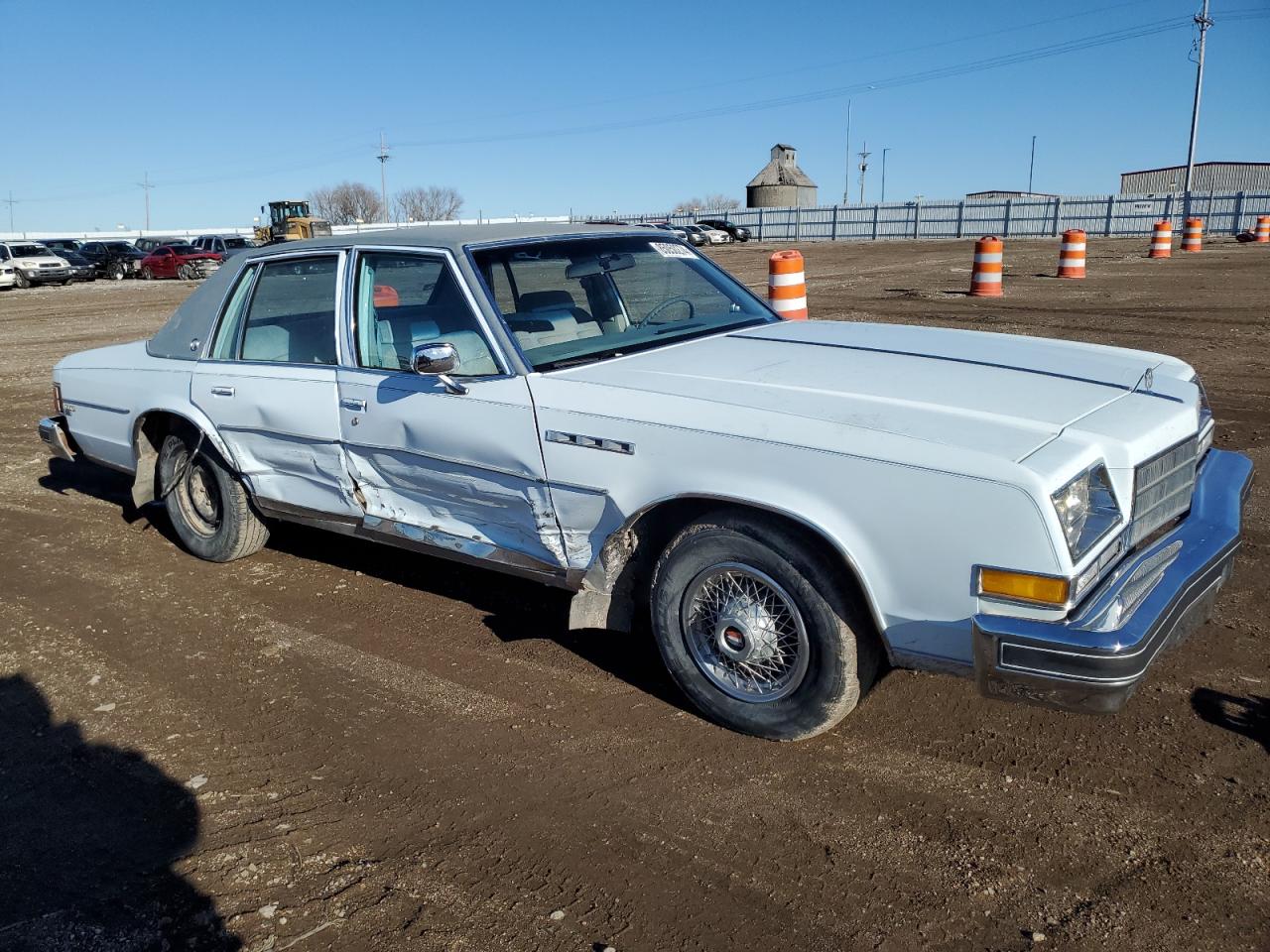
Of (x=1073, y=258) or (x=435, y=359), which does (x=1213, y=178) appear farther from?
(x=435, y=359)

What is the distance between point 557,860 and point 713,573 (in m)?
1.03

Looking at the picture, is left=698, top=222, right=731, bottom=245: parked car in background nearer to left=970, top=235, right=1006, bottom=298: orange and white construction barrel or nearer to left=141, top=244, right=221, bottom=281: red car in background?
left=141, top=244, right=221, bottom=281: red car in background

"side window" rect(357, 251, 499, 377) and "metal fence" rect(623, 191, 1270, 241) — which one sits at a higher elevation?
"metal fence" rect(623, 191, 1270, 241)

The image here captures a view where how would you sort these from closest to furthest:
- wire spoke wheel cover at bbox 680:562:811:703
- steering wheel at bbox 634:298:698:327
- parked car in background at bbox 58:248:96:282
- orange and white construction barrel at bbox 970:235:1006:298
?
wire spoke wheel cover at bbox 680:562:811:703, steering wheel at bbox 634:298:698:327, orange and white construction barrel at bbox 970:235:1006:298, parked car in background at bbox 58:248:96:282

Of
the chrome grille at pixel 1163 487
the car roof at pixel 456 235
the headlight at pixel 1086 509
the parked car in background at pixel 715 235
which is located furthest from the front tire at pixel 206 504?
the parked car in background at pixel 715 235

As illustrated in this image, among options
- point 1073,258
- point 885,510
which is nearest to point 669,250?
point 885,510

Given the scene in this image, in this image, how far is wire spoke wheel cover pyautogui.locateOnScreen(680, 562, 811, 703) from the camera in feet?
10.8

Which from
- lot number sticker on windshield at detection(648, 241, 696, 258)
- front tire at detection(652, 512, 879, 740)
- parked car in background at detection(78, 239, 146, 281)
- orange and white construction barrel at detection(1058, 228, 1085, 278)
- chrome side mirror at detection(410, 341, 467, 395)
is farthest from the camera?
parked car in background at detection(78, 239, 146, 281)

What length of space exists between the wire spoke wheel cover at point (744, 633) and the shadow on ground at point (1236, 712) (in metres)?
1.44

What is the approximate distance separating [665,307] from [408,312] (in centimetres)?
114

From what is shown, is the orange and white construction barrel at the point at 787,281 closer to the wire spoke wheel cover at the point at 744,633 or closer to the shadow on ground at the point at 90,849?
the wire spoke wheel cover at the point at 744,633

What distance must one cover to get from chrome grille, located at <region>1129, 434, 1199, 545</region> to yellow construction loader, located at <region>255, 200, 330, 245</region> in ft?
116

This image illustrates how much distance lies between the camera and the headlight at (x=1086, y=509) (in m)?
2.76

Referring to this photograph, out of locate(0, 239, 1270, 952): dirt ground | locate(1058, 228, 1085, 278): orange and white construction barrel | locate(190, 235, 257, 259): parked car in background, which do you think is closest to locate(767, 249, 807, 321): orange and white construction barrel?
locate(0, 239, 1270, 952): dirt ground
